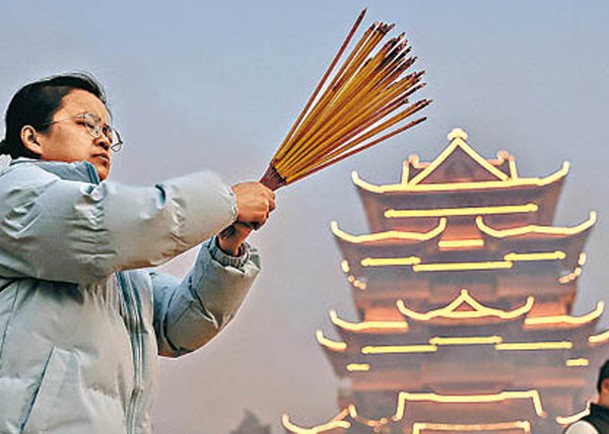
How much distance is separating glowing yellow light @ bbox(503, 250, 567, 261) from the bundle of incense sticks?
9703 mm

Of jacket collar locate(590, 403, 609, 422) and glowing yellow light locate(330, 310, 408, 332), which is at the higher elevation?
jacket collar locate(590, 403, 609, 422)

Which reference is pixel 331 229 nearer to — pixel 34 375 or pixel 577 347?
pixel 577 347

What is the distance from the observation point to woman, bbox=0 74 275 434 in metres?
0.71

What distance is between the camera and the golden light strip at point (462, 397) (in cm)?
973

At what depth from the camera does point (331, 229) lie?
35.4ft

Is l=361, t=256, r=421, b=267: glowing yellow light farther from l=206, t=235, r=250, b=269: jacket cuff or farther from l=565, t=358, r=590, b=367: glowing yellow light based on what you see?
l=206, t=235, r=250, b=269: jacket cuff

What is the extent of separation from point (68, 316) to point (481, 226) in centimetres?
1001

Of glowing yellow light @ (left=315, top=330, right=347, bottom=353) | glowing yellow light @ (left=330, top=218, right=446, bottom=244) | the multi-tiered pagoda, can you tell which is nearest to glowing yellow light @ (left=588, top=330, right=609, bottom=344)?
the multi-tiered pagoda

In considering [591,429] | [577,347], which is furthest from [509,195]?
[591,429]

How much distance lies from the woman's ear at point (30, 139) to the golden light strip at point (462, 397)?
358 inches

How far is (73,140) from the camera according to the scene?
0.83 metres

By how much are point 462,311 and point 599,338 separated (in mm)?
1387

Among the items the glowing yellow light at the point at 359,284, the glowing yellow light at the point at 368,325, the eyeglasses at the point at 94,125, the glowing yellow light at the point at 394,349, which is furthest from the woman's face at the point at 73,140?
the glowing yellow light at the point at 359,284

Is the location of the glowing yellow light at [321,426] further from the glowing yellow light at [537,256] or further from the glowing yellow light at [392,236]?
the glowing yellow light at [537,256]
